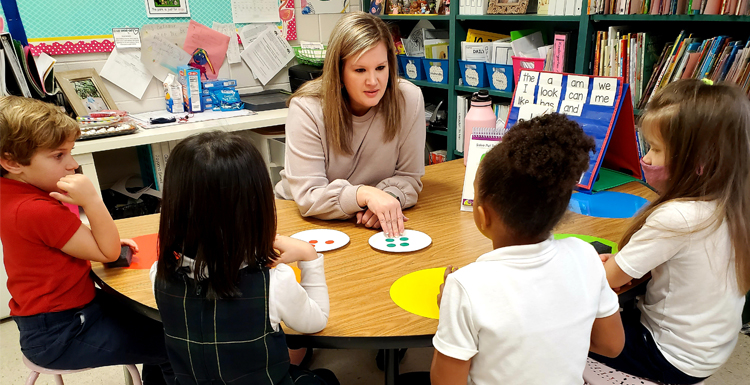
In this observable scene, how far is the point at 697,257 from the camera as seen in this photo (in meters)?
1.04

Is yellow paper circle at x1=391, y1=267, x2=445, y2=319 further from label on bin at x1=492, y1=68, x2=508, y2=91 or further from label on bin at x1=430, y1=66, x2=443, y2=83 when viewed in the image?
label on bin at x1=430, y1=66, x2=443, y2=83

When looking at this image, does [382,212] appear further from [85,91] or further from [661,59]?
[85,91]

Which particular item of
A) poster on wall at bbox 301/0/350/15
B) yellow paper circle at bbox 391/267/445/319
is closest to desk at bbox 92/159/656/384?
yellow paper circle at bbox 391/267/445/319

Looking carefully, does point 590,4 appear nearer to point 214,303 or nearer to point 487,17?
point 487,17

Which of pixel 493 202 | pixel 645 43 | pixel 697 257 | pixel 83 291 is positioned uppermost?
pixel 645 43

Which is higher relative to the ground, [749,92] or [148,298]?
[749,92]

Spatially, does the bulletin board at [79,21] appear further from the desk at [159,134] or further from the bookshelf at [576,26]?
the bookshelf at [576,26]

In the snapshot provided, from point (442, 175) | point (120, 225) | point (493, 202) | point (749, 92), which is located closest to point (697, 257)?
point (493, 202)

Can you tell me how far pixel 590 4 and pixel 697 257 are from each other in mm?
1443

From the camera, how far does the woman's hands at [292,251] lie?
101 cm

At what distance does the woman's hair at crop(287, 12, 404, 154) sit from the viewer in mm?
1493

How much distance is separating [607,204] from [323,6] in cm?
242

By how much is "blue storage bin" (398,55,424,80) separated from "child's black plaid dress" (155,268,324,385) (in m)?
2.40

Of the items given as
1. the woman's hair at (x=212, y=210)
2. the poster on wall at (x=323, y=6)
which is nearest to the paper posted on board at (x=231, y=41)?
the poster on wall at (x=323, y=6)
